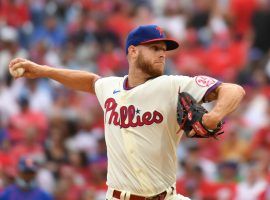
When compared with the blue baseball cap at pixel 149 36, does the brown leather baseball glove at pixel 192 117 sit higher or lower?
lower

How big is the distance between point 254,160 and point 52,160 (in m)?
2.78

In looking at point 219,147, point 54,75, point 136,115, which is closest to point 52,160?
point 219,147

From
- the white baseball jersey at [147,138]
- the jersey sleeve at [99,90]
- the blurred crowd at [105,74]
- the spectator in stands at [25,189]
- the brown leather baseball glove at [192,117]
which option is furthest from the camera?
the blurred crowd at [105,74]

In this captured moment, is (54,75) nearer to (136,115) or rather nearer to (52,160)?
(136,115)

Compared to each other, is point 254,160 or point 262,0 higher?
point 262,0

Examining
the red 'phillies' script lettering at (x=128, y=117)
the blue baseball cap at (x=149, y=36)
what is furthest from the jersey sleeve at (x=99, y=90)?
the blue baseball cap at (x=149, y=36)

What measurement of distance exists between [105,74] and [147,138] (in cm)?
788

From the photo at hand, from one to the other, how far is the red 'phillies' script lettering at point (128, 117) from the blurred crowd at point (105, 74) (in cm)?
386

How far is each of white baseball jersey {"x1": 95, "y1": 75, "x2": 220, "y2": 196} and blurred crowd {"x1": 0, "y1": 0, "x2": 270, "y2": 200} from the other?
12.9 feet

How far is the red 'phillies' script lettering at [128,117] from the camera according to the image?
244 inches

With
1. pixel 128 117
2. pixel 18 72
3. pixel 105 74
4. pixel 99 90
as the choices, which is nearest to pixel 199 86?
pixel 128 117

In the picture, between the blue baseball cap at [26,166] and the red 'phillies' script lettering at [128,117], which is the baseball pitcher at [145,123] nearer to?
the red 'phillies' script lettering at [128,117]

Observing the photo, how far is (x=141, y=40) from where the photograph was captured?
6.31 metres

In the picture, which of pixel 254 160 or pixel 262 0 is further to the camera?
pixel 262 0
